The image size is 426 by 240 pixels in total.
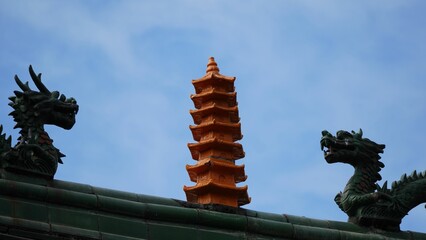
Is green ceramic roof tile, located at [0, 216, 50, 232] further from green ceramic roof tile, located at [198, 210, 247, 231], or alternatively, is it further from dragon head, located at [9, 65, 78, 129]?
green ceramic roof tile, located at [198, 210, 247, 231]

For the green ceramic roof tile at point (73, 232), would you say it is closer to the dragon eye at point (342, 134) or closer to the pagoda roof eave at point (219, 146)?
the pagoda roof eave at point (219, 146)

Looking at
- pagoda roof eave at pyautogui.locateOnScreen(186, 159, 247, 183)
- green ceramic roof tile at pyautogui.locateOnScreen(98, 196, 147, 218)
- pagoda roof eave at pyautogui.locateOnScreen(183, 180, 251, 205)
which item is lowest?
green ceramic roof tile at pyautogui.locateOnScreen(98, 196, 147, 218)

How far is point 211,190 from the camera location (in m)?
41.6

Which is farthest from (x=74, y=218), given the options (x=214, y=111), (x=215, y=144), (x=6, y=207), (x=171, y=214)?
(x=214, y=111)

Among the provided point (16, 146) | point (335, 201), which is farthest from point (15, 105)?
point (335, 201)

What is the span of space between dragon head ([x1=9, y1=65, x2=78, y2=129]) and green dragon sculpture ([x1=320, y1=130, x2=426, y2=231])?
6670 mm

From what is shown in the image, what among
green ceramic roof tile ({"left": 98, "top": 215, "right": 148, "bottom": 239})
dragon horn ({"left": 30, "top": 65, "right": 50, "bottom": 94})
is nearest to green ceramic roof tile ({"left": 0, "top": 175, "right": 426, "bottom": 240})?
green ceramic roof tile ({"left": 98, "top": 215, "right": 148, "bottom": 239})

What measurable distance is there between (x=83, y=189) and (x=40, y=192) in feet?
3.95

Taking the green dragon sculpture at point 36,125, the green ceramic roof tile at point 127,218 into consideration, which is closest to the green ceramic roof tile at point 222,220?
the green ceramic roof tile at point 127,218

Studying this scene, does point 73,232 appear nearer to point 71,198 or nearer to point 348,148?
point 71,198

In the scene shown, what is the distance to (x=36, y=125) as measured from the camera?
39906mm

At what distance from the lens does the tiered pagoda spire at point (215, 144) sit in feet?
137

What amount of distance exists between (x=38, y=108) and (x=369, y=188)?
8.52 metres

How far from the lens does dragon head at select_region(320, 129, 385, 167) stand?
42.8m
